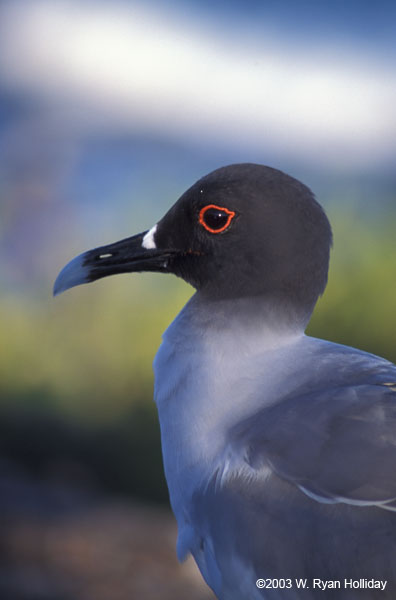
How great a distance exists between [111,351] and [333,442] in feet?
14.7

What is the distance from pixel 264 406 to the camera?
1.72m

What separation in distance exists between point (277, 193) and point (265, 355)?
40cm

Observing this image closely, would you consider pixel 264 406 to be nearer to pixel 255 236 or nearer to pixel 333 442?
pixel 333 442

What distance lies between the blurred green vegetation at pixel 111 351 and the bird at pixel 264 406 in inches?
132

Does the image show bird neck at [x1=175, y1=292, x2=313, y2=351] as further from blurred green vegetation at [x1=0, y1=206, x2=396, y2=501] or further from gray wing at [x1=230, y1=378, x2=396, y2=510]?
blurred green vegetation at [x1=0, y1=206, x2=396, y2=501]

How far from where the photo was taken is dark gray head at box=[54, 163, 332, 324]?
187 cm

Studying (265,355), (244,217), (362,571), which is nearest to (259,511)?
(362,571)

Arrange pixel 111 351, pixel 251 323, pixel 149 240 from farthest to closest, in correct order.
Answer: pixel 111 351 → pixel 149 240 → pixel 251 323

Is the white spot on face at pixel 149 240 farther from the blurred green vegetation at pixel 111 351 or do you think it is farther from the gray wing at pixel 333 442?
the blurred green vegetation at pixel 111 351

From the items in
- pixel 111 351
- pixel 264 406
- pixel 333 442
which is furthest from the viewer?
pixel 111 351

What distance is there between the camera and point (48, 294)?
605 centimetres

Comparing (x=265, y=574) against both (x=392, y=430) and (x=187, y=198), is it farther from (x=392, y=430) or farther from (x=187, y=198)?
(x=187, y=198)

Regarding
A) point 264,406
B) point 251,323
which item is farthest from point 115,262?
point 264,406

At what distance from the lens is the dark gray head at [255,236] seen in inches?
73.5
